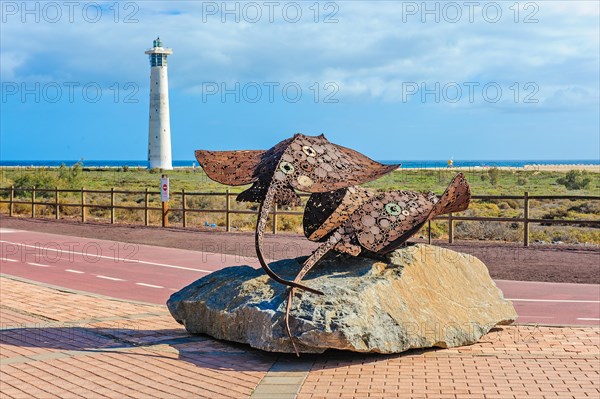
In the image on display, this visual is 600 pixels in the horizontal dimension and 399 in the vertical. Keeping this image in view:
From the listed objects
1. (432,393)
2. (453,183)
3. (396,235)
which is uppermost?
(453,183)

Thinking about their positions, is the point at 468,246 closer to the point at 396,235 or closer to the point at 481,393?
the point at 396,235

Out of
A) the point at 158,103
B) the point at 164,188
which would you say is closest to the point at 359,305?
the point at 164,188

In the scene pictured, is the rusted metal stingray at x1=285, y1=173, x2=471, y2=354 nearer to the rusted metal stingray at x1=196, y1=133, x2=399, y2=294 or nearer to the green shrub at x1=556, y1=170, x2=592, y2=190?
the rusted metal stingray at x1=196, y1=133, x2=399, y2=294

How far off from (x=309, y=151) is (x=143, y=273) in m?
7.70

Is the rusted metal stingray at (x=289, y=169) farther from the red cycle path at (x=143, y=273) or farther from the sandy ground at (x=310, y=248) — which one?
the sandy ground at (x=310, y=248)

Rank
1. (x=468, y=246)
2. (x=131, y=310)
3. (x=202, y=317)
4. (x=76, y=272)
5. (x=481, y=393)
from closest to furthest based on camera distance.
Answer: (x=481, y=393) → (x=202, y=317) → (x=131, y=310) → (x=76, y=272) → (x=468, y=246)

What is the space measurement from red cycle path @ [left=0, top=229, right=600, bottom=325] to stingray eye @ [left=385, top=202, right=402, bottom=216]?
2874 millimetres

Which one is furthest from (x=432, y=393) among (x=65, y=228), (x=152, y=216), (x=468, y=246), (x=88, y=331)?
(x=152, y=216)

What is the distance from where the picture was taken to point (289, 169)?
9031 millimetres

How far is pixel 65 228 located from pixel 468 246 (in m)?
14.0

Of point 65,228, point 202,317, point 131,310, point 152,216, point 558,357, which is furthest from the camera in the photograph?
point 152,216

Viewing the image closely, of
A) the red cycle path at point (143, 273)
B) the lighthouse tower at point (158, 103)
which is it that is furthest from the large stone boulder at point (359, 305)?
the lighthouse tower at point (158, 103)

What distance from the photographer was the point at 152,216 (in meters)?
37.1

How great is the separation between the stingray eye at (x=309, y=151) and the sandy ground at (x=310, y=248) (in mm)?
7493
